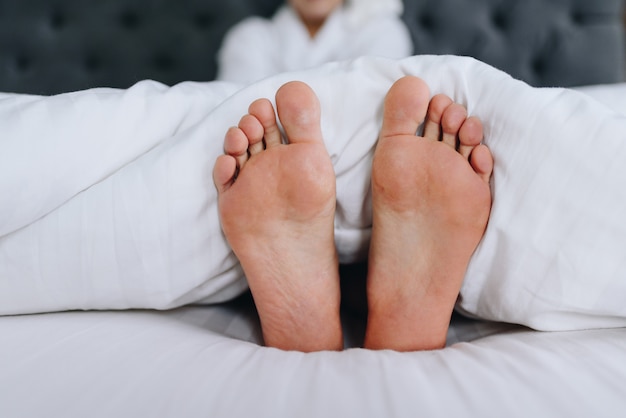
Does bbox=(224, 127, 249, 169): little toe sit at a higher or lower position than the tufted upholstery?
lower

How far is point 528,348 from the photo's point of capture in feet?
1.37

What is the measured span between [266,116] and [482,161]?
23cm

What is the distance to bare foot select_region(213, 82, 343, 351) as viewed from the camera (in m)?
0.49

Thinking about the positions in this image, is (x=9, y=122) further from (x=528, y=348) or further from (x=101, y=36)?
(x=101, y=36)

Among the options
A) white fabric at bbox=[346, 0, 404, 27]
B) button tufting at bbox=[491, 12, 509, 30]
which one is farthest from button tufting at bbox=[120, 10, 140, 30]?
button tufting at bbox=[491, 12, 509, 30]

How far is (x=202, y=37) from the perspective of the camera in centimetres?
126

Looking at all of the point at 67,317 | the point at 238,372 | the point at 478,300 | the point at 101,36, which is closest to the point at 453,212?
the point at 478,300

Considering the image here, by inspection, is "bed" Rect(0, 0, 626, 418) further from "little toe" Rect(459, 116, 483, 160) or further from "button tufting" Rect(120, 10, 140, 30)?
"button tufting" Rect(120, 10, 140, 30)

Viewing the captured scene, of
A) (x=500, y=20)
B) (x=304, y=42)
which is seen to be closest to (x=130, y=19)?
(x=304, y=42)

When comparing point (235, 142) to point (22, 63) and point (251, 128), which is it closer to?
point (251, 128)

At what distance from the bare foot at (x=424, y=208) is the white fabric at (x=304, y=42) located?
682 millimetres

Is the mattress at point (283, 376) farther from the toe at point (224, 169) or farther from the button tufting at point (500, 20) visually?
the button tufting at point (500, 20)

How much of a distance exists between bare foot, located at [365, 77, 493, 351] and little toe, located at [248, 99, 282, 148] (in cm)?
11

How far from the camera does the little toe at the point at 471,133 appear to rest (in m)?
0.48
